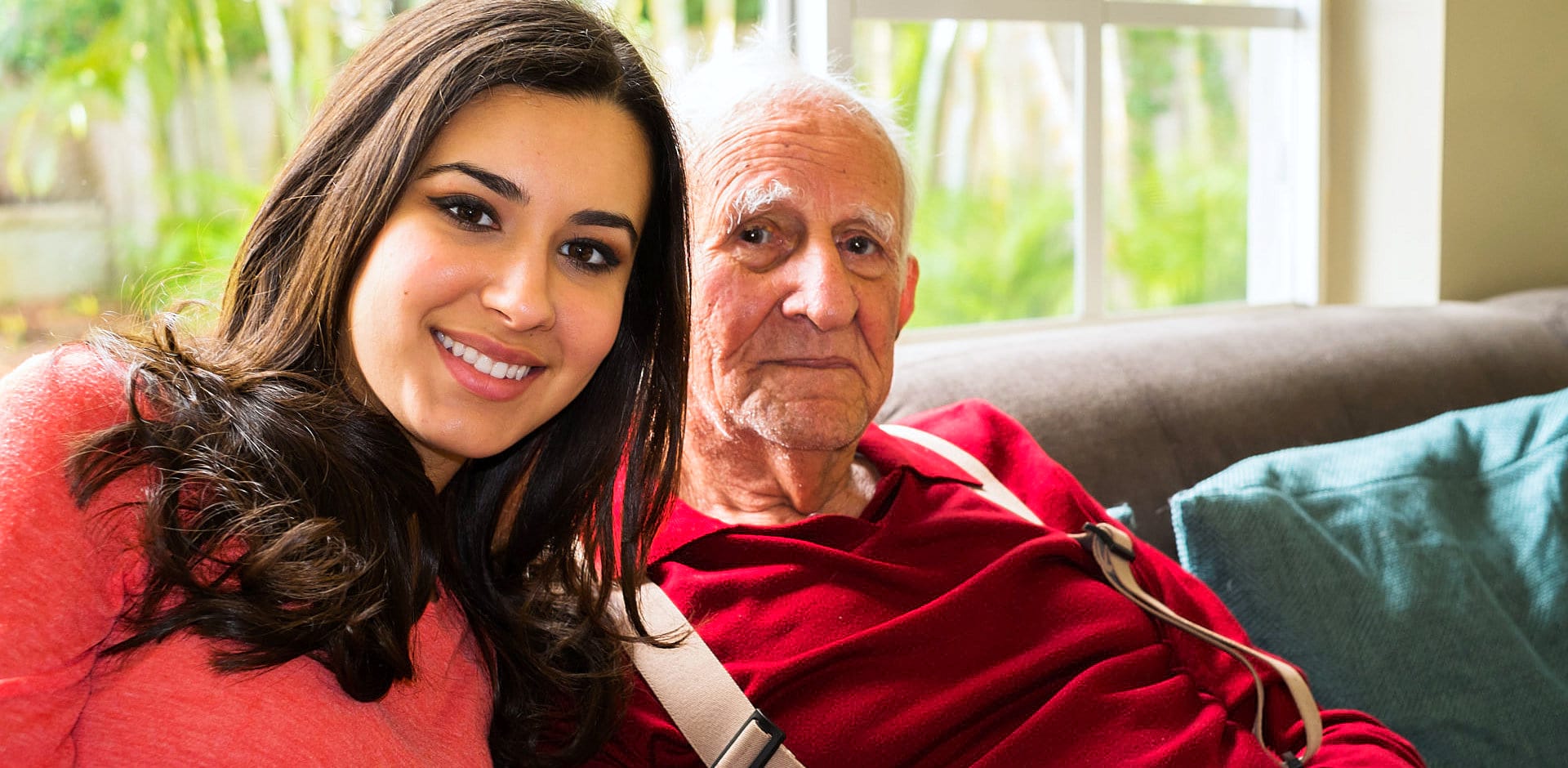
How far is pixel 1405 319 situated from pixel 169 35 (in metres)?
3.37

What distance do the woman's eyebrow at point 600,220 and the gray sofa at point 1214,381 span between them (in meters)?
0.82

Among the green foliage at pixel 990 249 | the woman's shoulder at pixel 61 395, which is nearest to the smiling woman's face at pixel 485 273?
the woman's shoulder at pixel 61 395

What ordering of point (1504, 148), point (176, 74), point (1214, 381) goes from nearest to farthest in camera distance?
1. point (1214, 381)
2. point (1504, 148)
3. point (176, 74)

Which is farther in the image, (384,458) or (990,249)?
(990,249)

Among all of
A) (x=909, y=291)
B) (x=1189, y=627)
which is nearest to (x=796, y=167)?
(x=909, y=291)

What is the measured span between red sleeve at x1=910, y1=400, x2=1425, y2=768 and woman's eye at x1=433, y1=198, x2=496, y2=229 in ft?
2.65

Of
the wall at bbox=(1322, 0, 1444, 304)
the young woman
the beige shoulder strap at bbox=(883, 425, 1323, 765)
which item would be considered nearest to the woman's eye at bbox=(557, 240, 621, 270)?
the young woman

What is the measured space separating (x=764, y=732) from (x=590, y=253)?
0.46m

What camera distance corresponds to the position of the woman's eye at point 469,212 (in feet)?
3.00

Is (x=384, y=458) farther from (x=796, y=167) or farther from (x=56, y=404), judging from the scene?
(x=796, y=167)

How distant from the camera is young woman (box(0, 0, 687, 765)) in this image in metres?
0.79

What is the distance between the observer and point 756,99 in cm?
142

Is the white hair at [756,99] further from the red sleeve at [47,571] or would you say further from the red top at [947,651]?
the red sleeve at [47,571]

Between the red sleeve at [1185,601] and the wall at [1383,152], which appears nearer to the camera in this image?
the red sleeve at [1185,601]
